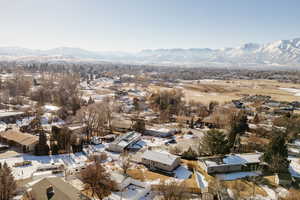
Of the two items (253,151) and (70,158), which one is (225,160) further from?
(70,158)

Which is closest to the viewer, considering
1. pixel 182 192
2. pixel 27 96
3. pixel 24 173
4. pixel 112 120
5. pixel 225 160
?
pixel 182 192

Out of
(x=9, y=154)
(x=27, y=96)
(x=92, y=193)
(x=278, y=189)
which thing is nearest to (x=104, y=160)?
(x=92, y=193)

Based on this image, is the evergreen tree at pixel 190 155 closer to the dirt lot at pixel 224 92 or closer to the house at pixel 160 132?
the house at pixel 160 132

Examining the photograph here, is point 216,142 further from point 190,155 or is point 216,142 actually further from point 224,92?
point 224,92

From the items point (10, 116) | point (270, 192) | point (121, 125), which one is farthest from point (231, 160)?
point (10, 116)

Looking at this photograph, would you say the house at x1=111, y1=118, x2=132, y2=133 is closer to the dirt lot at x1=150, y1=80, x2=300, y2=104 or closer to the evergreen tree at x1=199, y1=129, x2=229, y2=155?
the evergreen tree at x1=199, y1=129, x2=229, y2=155

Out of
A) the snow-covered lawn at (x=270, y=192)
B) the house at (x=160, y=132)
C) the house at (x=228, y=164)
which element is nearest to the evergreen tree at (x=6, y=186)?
the house at (x=228, y=164)
